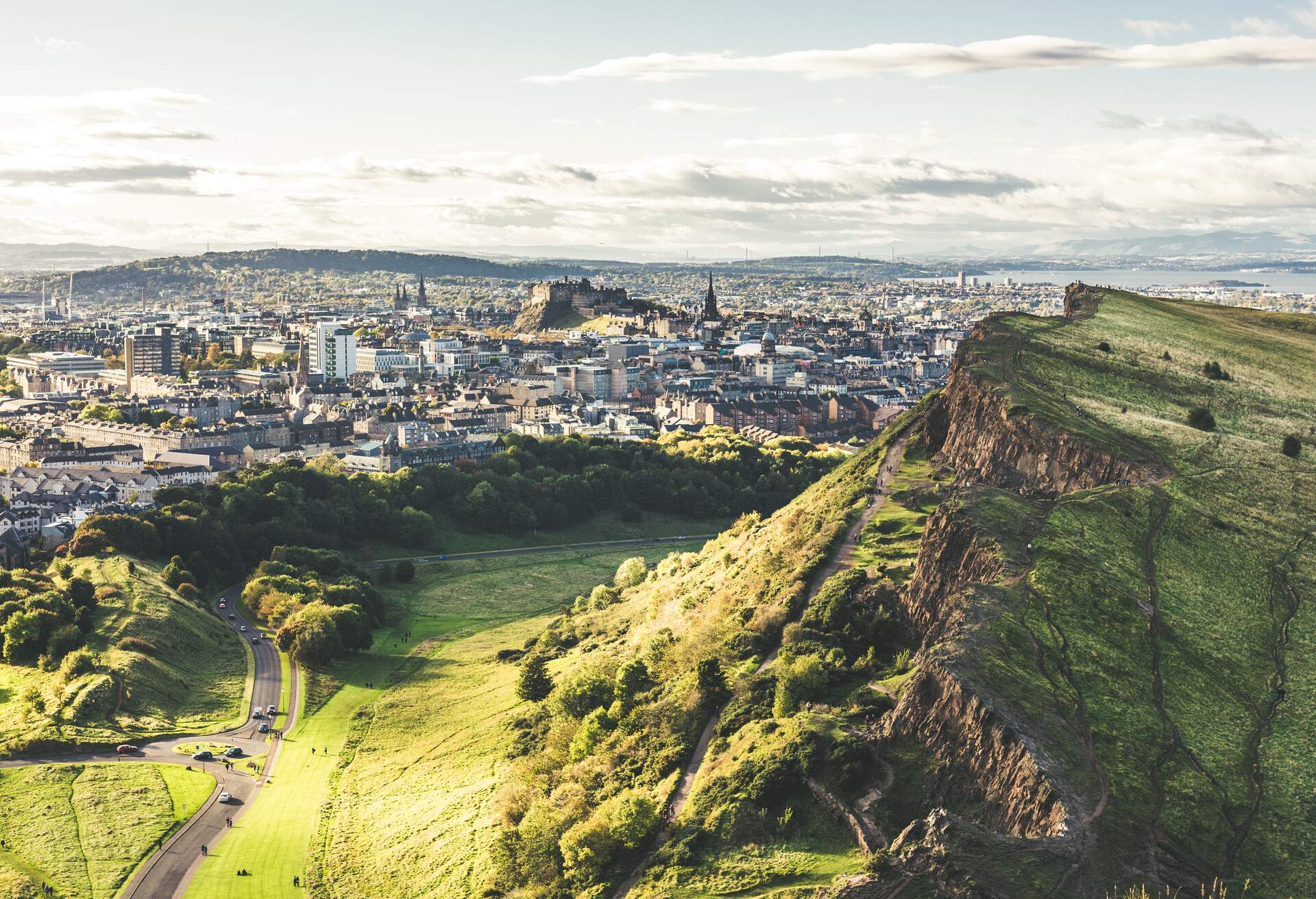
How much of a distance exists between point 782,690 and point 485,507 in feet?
247

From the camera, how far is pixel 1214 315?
88125 millimetres

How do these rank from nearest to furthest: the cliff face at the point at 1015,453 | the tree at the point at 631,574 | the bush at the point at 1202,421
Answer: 1. the cliff face at the point at 1015,453
2. the bush at the point at 1202,421
3. the tree at the point at 631,574

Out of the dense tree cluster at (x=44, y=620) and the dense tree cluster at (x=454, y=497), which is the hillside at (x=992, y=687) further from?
the dense tree cluster at (x=454, y=497)

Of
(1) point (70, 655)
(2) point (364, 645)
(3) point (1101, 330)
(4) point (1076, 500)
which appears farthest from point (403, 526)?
(4) point (1076, 500)

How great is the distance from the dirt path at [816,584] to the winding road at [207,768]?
1960 cm

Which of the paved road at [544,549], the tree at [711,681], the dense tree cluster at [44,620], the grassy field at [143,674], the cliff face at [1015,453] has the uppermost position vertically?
the cliff face at [1015,453]

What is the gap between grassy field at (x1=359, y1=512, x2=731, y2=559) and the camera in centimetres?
10256

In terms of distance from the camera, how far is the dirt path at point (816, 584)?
3347 cm

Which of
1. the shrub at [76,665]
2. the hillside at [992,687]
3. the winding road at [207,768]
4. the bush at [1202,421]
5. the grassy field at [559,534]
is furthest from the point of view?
the grassy field at [559,534]

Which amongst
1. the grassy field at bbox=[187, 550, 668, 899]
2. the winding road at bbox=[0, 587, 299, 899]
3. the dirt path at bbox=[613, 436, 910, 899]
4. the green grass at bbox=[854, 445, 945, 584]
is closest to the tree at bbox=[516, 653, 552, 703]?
the grassy field at bbox=[187, 550, 668, 899]

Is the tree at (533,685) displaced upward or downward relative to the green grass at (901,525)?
downward

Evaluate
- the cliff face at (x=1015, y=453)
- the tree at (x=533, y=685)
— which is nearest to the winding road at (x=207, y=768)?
the tree at (x=533, y=685)

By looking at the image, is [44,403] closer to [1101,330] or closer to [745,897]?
[1101,330]

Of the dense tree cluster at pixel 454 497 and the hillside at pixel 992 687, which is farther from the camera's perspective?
the dense tree cluster at pixel 454 497
